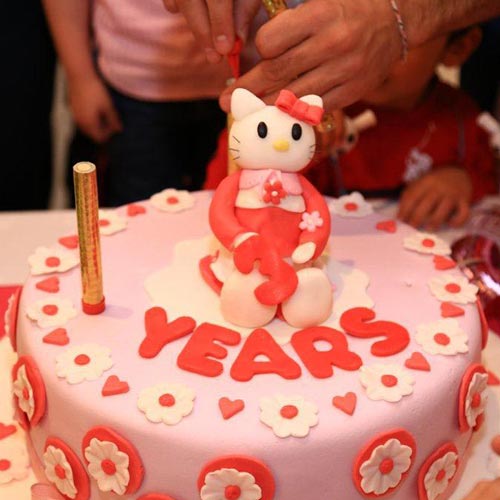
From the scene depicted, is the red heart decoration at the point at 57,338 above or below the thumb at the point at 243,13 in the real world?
below

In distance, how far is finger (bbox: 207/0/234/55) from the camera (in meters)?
Answer: 1.09

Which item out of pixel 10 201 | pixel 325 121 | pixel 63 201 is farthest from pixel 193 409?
pixel 63 201

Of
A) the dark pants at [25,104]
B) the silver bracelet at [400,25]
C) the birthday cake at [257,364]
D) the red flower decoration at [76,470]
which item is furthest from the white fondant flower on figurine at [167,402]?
the dark pants at [25,104]

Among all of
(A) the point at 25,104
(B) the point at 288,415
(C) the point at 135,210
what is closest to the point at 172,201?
(C) the point at 135,210

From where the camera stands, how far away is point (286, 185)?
0.97 m

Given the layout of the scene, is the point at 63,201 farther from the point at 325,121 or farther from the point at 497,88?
the point at 325,121

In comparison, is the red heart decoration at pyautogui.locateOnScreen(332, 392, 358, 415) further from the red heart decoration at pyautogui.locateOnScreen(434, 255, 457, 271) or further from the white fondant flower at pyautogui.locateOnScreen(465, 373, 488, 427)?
the red heart decoration at pyautogui.locateOnScreen(434, 255, 457, 271)

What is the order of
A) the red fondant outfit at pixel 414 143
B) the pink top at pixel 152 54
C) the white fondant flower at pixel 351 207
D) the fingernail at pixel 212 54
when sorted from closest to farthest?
1. the fingernail at pixel 212 54
2. the white fondant flower at pixel 351 207
3. the pink top at pixel 152 54
4. the red fondant outfit at pixel 414 143

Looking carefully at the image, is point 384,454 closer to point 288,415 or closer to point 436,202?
point 288,415

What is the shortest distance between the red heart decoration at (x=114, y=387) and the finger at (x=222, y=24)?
0.45m

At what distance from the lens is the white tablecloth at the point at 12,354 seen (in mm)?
1053

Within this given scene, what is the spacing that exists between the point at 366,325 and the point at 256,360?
14cm

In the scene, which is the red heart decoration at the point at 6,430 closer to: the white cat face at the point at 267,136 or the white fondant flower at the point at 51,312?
the white fondant flower at the point at 51,312

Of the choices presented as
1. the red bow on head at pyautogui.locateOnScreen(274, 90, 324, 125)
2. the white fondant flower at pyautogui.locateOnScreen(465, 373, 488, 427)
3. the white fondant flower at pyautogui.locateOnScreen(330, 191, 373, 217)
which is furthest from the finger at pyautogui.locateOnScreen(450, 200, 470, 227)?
the red bow on head at pyautogui.locateOnScreen(274, 90, 324, 125)
